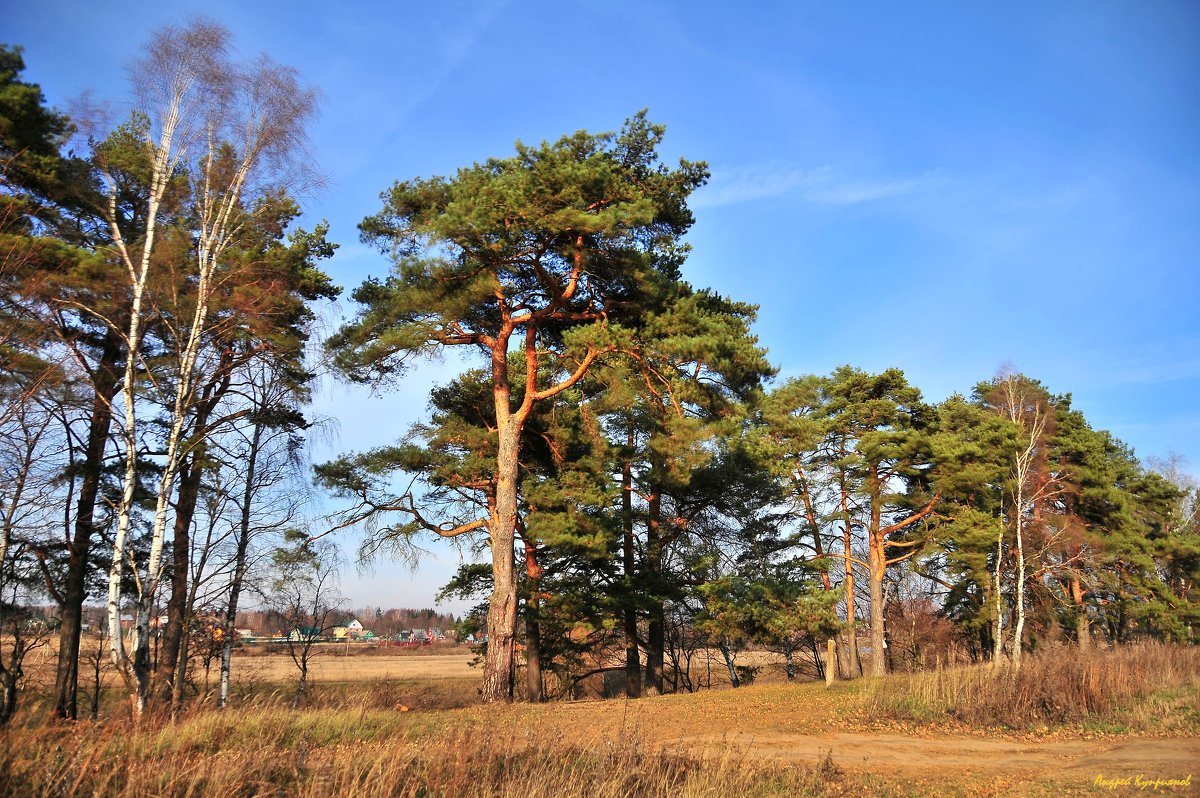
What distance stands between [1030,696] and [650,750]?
8606 mm

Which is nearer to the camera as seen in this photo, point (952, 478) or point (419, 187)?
point (419, 187)

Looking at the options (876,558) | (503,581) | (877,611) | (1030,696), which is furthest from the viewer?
(876,558)

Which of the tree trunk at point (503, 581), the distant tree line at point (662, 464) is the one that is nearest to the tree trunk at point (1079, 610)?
the distant tree line at point (662, 464)

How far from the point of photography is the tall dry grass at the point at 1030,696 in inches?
476

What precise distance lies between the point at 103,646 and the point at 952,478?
26228 millimetres

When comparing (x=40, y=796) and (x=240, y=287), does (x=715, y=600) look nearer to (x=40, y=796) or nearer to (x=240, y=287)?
(x=240, y=287)

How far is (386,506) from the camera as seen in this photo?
1830 cm

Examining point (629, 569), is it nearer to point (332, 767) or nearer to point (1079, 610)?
point (332, 767)

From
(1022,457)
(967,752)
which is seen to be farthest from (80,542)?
(1022,457)

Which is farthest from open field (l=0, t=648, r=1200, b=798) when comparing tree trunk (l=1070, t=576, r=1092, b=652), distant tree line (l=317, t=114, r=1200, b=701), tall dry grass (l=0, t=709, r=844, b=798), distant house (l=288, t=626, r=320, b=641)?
tree trunk (l=1070, t=576, r=1092, b=652)

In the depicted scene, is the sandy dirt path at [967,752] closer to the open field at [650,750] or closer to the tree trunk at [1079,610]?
the open field at [650,750]

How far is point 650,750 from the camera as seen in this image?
7363mm

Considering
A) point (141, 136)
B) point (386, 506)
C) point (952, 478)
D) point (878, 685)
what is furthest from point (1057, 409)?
point (141, 136)

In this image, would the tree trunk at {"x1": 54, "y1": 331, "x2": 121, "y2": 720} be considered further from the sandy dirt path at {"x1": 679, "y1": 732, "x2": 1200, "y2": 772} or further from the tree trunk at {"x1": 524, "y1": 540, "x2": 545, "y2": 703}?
the sandy dirt path at {"x1": 679, "y1": 732, "x2": 1200, "y2": 772}
